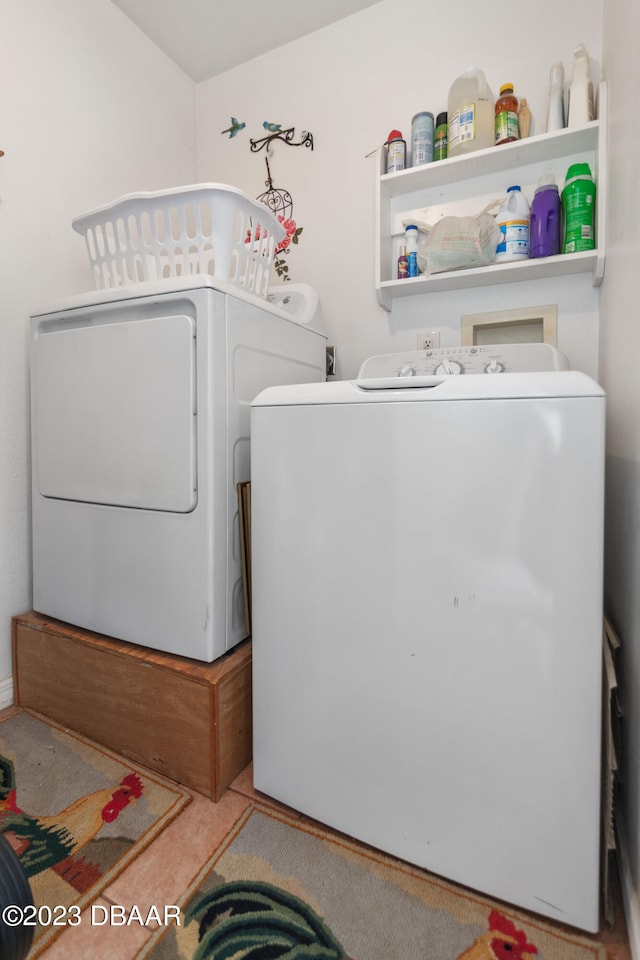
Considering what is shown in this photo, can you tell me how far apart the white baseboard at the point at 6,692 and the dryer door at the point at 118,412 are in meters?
0.63

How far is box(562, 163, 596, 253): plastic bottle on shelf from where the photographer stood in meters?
1.40

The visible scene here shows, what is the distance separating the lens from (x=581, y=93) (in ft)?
4.66

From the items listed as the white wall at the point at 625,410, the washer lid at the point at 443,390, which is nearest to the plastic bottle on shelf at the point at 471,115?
the white wall at the point at 625,410

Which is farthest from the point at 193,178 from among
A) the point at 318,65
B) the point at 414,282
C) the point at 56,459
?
the point at 56,459

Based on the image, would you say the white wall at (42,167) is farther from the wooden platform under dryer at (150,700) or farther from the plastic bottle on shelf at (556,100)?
the plastic bottle on shelf at (556,100)

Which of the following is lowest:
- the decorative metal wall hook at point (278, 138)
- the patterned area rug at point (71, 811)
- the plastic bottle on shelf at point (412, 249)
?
the patterned area rug at point (71, 811)

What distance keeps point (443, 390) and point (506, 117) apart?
1201mm

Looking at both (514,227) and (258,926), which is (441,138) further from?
(258,926)

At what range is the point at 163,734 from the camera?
4.07 feet

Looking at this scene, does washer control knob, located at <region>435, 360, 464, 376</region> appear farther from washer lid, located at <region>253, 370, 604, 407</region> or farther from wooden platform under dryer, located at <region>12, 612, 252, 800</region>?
wooden platform under dryer, located at <region>12, 612, 252, 800</region>

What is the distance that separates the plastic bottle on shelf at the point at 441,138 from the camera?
165 cm

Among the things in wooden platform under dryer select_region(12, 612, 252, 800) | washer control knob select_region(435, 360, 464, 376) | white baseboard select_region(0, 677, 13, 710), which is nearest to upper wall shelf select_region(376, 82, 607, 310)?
washer control knob select_region(435, 360, 464, 376)

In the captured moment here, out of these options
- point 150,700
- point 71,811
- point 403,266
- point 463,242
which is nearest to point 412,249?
point 403,266

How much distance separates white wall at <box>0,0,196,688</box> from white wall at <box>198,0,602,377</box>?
503 mm
